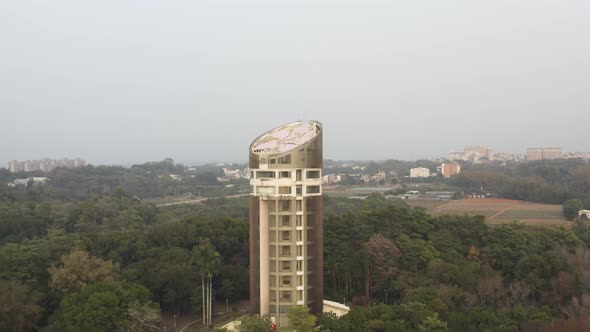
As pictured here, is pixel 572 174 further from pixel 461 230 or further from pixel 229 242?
pixel 229 242

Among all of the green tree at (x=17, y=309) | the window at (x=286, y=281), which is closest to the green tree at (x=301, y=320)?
the window at (x=286, y=281)

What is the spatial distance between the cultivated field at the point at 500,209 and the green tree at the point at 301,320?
30047 mm

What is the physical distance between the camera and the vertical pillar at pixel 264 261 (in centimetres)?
2134

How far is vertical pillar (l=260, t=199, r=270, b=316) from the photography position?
21.3m

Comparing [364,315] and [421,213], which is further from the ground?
[421,213]

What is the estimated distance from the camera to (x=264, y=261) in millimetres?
21406

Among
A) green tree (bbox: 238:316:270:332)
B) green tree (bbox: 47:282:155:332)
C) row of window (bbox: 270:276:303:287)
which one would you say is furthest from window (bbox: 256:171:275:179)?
green tree (bbox: 47:282:155:332)

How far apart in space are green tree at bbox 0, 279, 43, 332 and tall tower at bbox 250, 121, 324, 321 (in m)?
8.84

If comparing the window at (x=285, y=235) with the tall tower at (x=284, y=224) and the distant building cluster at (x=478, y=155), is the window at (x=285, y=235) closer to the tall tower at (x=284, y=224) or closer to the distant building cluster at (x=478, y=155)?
the tall tower at (x=284, y=224)

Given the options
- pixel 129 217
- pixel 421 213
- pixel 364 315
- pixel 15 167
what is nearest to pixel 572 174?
pixel 421 213

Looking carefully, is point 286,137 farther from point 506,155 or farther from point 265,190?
point 506,155

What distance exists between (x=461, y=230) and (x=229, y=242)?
12280 mm

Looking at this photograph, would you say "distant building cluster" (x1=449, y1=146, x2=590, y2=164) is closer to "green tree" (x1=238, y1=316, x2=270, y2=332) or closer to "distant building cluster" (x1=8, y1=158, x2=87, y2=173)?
"distant building cluster" (x1=8, y1=158, x2=87, y2=173)

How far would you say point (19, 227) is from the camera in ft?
123
